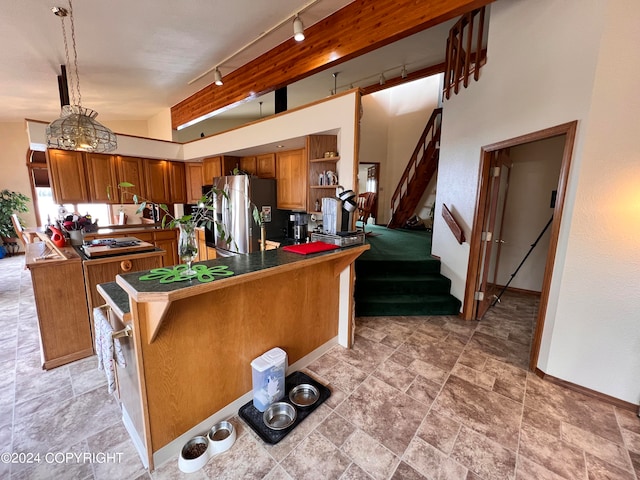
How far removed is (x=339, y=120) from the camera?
2617 millimetres

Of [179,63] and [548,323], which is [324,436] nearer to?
[548,323]

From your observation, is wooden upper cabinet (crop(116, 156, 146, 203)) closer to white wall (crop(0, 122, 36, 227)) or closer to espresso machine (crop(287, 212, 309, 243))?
espresso machine (crop(287, 212, 309, 243))

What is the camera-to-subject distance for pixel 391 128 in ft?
26.7

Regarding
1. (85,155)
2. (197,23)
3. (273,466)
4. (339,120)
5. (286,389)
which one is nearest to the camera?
(273,466)

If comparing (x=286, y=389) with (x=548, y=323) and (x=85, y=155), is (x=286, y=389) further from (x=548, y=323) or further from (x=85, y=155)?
(x=85, y=155)

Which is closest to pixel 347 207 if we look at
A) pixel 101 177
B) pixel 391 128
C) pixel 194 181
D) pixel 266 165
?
pixel 266 165

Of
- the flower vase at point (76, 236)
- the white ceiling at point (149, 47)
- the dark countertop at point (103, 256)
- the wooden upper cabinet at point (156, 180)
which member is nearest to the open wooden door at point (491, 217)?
the white ceiling at point (149, 47)

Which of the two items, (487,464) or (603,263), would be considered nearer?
(487,464)

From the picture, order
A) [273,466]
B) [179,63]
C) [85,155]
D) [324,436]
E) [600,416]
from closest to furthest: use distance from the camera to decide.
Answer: [273,466] → [324,436] → [600,416] → [179,63] → [85,155]

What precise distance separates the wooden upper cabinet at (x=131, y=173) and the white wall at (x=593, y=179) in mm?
6008

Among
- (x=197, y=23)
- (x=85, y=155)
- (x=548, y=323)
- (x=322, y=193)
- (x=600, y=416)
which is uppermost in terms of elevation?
(x=197, y=23)

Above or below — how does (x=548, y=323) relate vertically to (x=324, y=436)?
above

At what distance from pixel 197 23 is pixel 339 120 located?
1.98m

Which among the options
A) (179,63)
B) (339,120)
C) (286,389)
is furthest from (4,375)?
(179,63)
